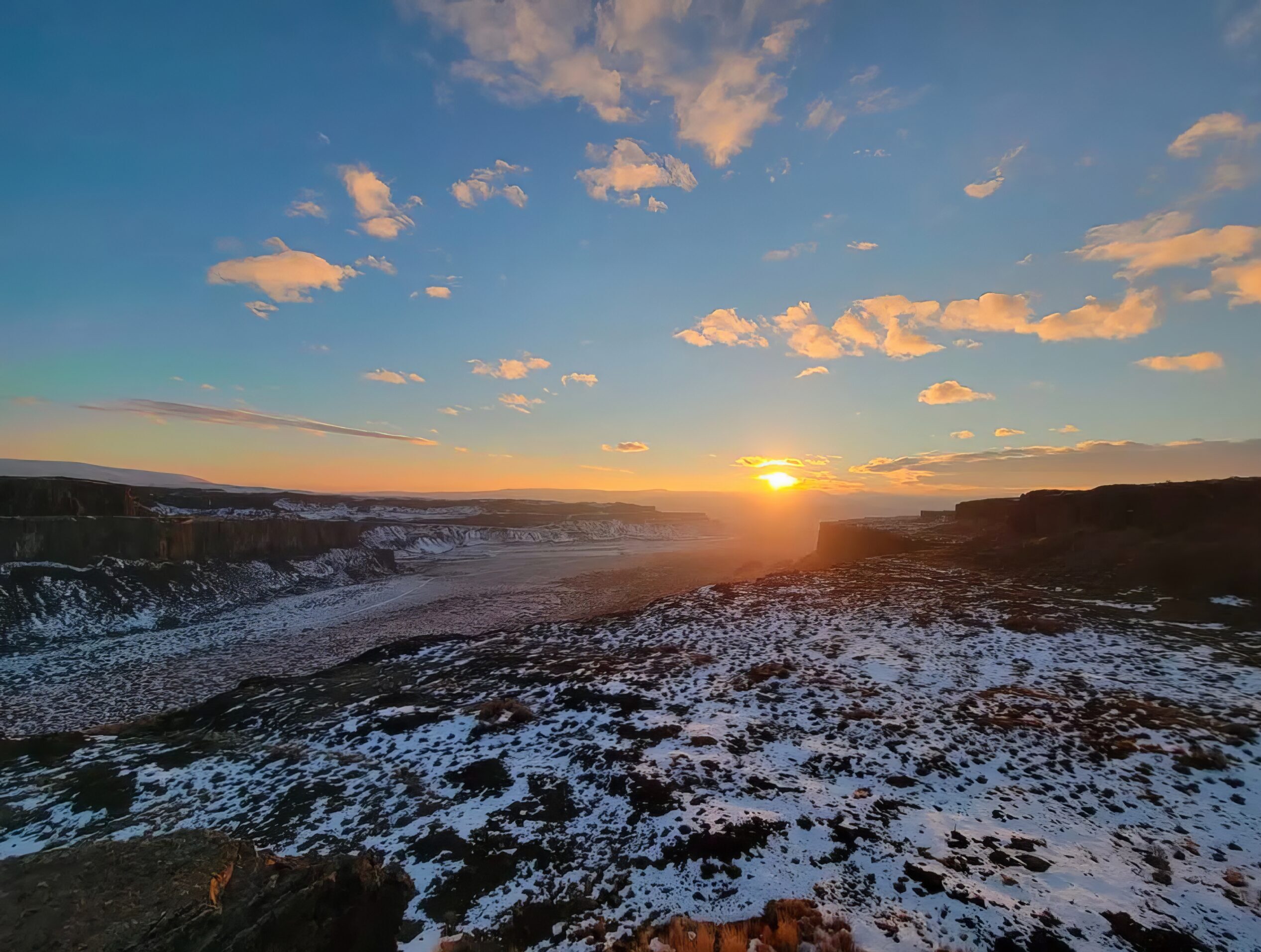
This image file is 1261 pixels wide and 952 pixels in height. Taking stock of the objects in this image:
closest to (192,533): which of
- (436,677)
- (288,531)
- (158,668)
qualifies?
(288,531)

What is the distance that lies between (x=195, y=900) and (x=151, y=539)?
141 ft

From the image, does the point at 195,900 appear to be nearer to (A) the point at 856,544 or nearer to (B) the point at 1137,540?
(B) the point at 1137,540

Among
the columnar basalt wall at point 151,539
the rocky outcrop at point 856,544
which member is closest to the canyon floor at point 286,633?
the columnar basalt wall at point 151,539

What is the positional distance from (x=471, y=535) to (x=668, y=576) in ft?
143

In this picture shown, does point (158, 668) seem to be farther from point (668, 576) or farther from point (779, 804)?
point (668, 576)

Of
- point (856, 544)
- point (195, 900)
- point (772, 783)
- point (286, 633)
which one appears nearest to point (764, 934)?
point (772, 783)

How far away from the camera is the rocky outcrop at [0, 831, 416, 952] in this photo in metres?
5.78

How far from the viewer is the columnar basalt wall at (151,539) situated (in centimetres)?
3297

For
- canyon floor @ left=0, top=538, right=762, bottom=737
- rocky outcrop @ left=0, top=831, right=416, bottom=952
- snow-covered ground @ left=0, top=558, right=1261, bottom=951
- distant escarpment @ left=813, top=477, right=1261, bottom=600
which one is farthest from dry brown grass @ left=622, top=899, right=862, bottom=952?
distant escarpment @ left=813, top=477, right=1261, bottom=600

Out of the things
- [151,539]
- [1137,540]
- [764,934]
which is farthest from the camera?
[151,539]

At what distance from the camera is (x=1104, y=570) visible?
907 inches

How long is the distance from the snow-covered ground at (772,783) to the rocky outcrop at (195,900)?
718 millimetres

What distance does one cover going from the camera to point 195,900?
245 inches

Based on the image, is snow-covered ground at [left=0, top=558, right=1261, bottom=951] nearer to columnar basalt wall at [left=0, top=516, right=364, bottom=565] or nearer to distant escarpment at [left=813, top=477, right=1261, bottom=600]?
distant escarpment at [left=813, top=477, right=1261, bottom=600]
